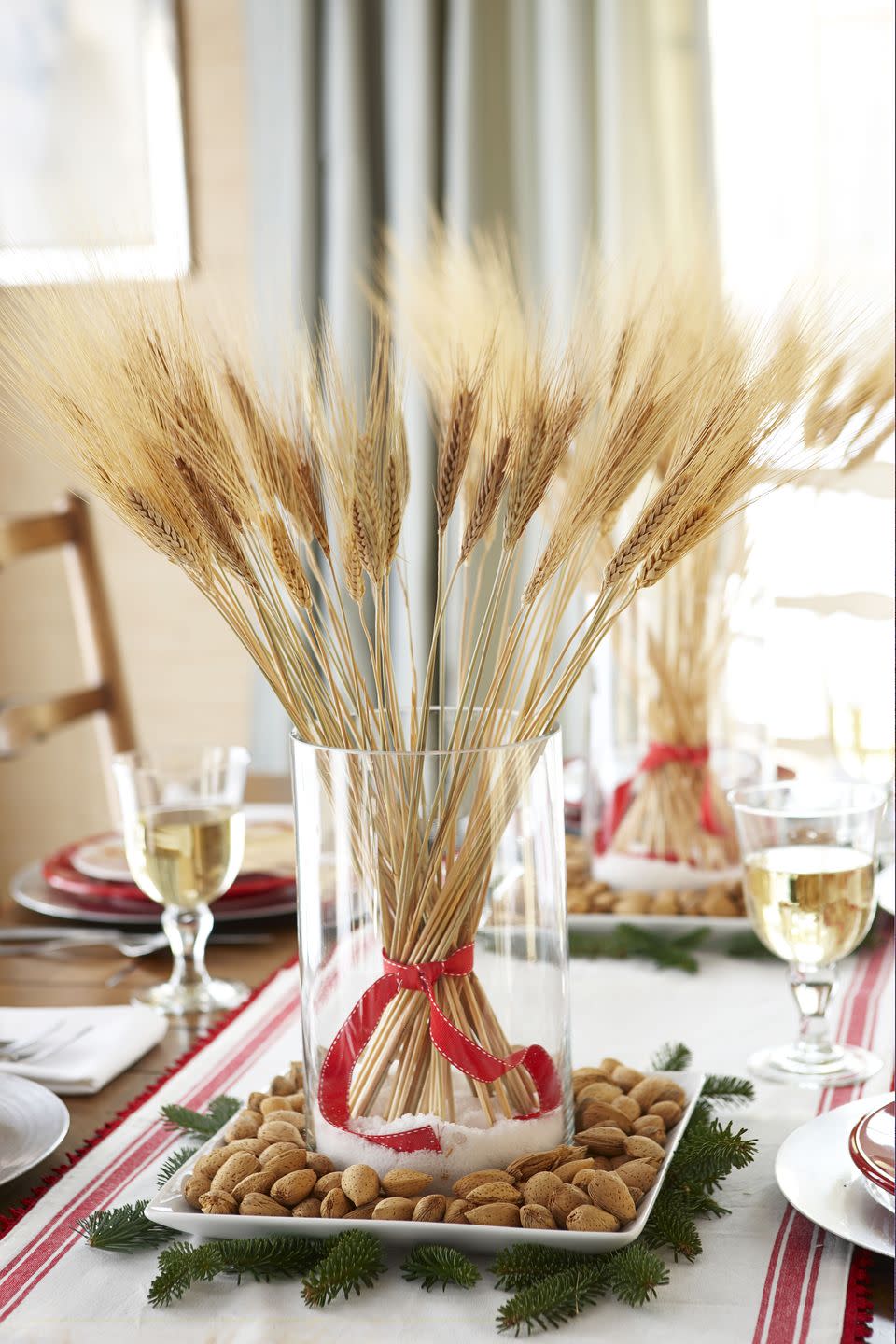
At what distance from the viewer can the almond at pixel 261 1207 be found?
0.60 m

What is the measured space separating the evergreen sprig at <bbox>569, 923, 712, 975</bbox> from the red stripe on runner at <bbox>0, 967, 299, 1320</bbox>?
0.88 ft

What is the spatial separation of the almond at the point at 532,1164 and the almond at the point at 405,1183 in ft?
0.12

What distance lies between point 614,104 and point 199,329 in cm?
180

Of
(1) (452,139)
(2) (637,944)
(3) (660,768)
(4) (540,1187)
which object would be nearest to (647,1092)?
(4) (540,1187)

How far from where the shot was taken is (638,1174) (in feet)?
2.01

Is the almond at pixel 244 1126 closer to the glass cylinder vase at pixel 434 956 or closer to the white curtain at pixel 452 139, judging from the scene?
the glass cylinder vase at pixel 434 956

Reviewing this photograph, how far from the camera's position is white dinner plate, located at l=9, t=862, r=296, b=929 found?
43.6 inches

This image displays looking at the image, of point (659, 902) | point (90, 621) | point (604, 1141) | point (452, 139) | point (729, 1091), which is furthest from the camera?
point (452, 139)

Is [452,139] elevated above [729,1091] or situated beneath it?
elevated above

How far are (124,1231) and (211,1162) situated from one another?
5cm

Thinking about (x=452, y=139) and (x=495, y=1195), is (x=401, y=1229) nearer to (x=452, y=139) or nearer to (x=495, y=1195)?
(x=495, y=1195)

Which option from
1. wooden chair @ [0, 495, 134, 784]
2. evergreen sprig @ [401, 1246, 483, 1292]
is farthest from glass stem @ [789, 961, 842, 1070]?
wooden chair @ [0, 495, 134, 784]

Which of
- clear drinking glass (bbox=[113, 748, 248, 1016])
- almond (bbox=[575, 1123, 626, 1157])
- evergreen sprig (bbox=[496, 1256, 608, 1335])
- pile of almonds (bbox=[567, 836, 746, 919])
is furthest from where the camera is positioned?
pile of almonds (bbox=[567, 836, 746, 919])

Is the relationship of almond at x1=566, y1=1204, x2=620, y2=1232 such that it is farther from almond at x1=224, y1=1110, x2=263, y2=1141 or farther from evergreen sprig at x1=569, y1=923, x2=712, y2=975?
evergreen sprig at x1=569, y1=923, x2=712, y2=975
